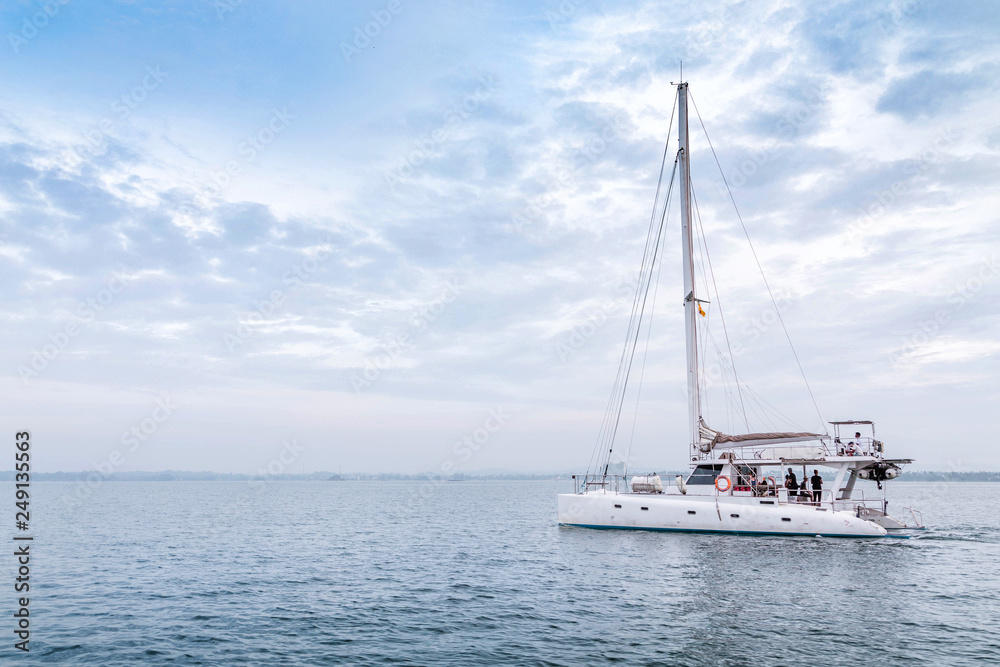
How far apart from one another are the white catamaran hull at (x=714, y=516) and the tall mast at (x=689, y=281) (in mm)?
3735

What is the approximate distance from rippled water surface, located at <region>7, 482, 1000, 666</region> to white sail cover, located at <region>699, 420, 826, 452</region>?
5385mm

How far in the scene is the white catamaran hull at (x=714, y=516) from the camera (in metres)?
32.1

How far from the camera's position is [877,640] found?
15.5 meters

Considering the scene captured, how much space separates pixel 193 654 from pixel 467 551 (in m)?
19.3

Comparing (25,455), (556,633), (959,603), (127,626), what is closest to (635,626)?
(556,633)

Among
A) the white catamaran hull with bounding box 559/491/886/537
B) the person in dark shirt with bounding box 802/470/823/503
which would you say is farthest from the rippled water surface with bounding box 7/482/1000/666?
the person in dark shirt with bounding box 802/470/823/503

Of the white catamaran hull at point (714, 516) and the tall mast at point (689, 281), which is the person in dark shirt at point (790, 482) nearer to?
the white catamaran hull at point (714, 516)

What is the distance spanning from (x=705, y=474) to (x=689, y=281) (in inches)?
455

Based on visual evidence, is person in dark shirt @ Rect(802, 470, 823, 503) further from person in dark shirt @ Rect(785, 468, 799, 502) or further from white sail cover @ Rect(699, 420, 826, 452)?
white sail cover @ Rect(699, 420, 826, 452)

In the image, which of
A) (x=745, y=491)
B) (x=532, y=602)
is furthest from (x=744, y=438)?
(x=532, y=602)

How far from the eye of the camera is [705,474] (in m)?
35.6

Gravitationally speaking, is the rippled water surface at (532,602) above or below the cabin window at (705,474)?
below

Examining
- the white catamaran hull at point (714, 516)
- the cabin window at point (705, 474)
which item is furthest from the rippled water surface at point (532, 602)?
the cabin window at point (705, 474)

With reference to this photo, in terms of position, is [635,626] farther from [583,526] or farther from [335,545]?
[335,545]
